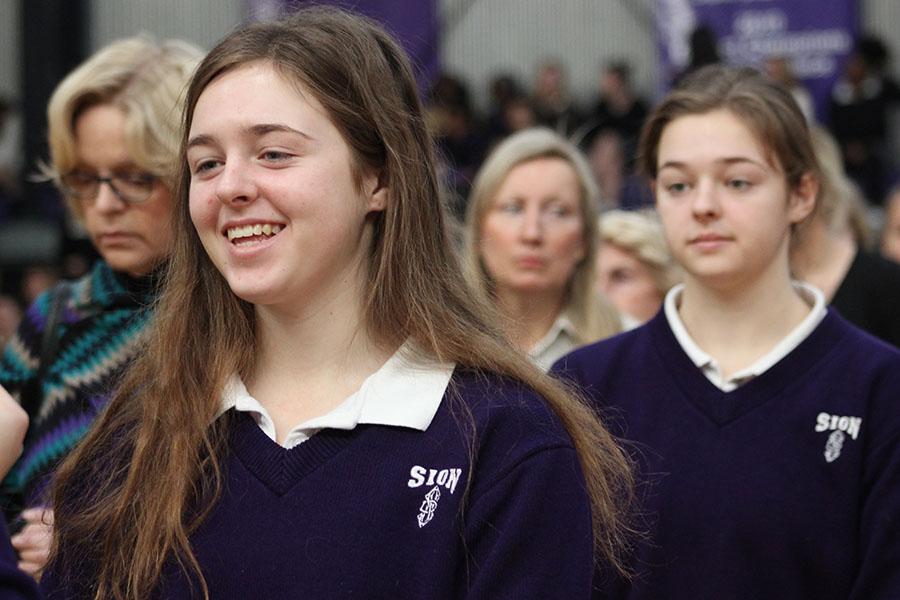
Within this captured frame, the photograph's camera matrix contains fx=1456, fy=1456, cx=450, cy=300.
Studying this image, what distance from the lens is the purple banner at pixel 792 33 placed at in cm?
1475

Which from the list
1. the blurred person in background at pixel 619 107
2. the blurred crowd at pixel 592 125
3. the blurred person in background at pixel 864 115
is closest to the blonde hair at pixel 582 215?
the blurred crowd at pixel 592 125

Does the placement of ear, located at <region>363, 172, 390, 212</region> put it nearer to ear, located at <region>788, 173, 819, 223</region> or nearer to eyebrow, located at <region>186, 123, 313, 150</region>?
eyebrow, located at <region>186, 123, 313, 150</region>

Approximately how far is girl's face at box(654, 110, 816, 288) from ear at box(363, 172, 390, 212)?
3.80 feet

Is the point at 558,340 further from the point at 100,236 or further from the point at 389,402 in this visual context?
the point at 389,402

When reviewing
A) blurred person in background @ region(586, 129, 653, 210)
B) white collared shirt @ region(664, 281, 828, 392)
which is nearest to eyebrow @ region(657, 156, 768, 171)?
white collared shirt @ region(664, 281, 828, 392)

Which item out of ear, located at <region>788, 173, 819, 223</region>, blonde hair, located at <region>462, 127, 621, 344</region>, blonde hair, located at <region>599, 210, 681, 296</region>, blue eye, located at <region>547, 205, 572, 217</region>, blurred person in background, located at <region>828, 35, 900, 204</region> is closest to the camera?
ear, located at <region>788, 173, 819, 223</region>

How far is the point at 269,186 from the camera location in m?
2.69

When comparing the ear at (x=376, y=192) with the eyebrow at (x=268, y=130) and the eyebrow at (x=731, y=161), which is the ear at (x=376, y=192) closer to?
the eyebrow at (x=268, y=130)

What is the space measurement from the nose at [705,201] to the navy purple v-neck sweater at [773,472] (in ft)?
1.21

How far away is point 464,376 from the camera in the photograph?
2.79 m

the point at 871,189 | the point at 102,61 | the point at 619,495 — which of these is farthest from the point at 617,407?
the point at 871,189

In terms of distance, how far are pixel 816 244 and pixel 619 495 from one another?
2648 mm

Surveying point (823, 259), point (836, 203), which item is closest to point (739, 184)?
point (823, 259)

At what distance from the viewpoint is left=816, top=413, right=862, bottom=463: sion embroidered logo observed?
11.5 feet
